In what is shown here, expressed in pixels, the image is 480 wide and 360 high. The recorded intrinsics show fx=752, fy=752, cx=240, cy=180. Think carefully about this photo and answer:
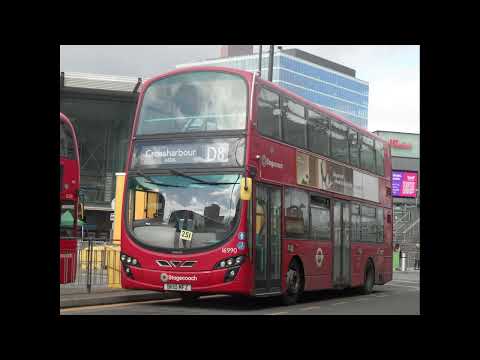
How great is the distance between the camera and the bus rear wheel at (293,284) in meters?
15.9

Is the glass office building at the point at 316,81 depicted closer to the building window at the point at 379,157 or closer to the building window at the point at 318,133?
the building window at the point at 379,157

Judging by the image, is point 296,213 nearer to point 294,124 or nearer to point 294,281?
point 294,281

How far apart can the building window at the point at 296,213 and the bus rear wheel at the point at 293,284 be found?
68 cm

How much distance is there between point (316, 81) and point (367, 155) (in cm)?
11807

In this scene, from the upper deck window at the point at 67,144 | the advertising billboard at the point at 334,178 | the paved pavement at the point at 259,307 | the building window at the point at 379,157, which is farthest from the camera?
the building window at the point at 379,157

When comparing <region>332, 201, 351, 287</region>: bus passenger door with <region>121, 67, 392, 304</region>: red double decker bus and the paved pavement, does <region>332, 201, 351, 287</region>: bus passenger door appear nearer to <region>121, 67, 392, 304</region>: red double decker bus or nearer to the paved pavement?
the paved pavement

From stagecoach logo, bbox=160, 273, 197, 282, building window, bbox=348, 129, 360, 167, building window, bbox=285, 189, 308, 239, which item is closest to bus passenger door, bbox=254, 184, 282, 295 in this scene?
building window, bbox=285, 189, 308, 239

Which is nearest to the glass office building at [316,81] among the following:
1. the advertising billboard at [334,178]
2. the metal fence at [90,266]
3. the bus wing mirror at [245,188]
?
the advertising billboard at [334,178]

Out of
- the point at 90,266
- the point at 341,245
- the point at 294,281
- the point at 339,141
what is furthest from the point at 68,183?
the point at 341,245

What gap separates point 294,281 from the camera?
1616cm

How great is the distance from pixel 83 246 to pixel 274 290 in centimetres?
487

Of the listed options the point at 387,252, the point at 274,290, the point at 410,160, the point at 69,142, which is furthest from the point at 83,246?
the point at 410,160

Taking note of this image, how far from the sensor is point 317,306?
16.4 m
